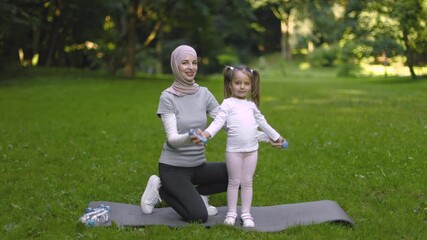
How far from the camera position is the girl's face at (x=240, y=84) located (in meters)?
5.98

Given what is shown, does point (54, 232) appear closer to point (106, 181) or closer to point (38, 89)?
point (106, 181)

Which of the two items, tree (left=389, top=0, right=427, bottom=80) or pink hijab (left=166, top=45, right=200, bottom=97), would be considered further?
tree (left=389, top=0, right=427, bottom=80)

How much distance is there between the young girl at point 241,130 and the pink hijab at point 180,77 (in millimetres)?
464

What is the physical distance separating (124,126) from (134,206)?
7.46 m

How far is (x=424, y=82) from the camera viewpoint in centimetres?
2233

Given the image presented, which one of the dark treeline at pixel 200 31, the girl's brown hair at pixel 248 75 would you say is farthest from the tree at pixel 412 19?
the girl's brown hair at pixel 248 75

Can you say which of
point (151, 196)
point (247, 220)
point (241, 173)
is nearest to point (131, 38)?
point (151, 196)

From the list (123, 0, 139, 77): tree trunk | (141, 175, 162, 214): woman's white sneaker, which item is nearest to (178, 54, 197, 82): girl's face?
(141, 175, 162, 214): woman's white sneaker

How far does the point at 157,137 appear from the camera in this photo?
12.5 m

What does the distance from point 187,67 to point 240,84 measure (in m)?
0.65

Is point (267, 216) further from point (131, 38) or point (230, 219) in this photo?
point (131, 38)

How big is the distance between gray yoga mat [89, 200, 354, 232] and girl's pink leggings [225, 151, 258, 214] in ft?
0.89

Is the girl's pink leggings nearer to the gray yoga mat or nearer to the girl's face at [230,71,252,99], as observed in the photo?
the gray yoga mat

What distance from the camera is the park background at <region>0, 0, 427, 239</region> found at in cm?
641
